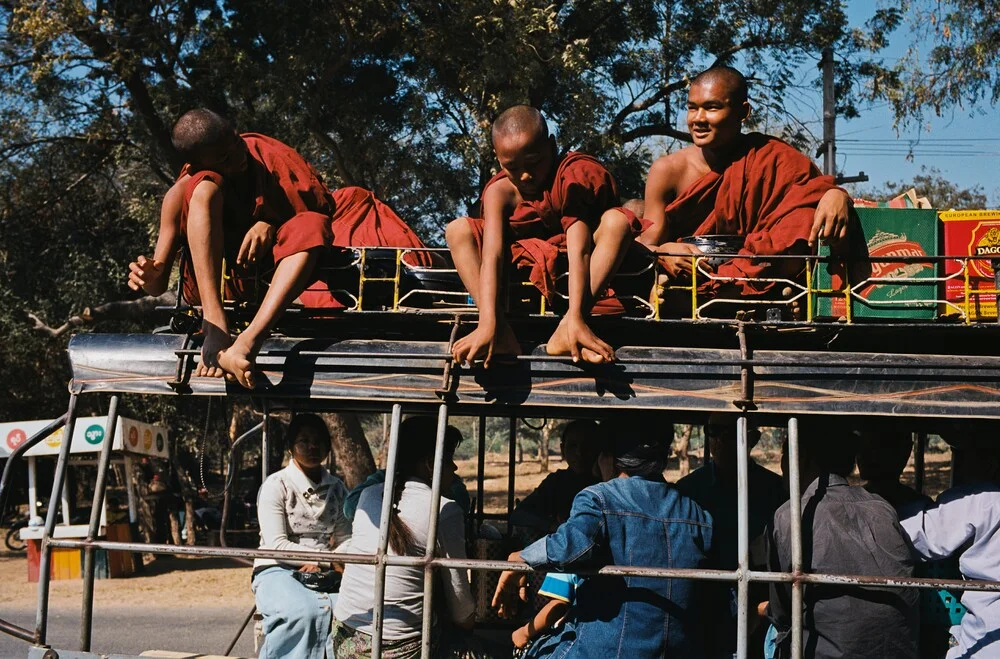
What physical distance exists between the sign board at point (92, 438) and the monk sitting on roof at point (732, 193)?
1088cm

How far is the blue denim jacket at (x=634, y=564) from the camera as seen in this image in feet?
12.5

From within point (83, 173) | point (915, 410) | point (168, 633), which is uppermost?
point (83, 173)

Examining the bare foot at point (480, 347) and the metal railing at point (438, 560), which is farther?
the bare foot at point (480, 347)

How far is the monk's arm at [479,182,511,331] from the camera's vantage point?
409cm

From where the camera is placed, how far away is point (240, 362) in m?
4.15

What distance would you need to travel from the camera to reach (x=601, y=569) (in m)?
3.67

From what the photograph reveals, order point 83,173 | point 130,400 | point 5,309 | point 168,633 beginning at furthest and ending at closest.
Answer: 1. point 130,400
2. point 5,309
3. point 83,173
4. point 168,633

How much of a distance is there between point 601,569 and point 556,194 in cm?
163

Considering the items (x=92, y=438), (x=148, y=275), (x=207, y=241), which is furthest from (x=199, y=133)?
(x=92, y=438)

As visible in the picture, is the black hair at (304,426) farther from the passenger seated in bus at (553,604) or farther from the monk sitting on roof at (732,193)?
the monk sitting on roof at (732,193)

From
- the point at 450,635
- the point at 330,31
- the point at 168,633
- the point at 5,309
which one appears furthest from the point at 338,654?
the point at 5,309

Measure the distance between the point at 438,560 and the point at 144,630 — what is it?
8.51 metres

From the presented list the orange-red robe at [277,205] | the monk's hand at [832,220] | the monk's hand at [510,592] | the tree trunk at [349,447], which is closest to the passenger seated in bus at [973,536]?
the monk's hand at [832,220]

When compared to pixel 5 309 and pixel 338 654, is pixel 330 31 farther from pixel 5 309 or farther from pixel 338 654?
pixel 338 654
